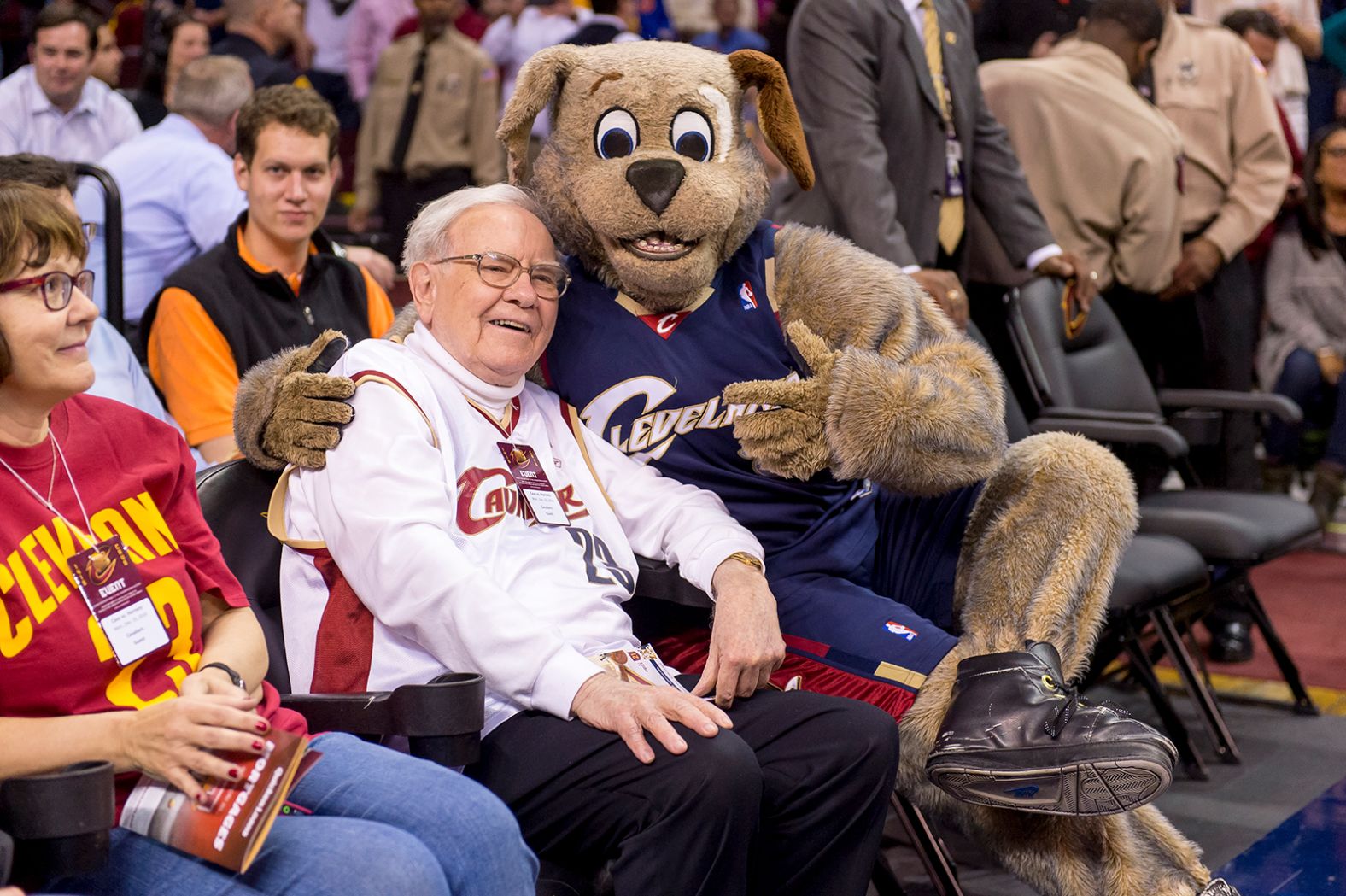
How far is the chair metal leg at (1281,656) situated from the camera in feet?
12.9

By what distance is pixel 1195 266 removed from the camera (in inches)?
191

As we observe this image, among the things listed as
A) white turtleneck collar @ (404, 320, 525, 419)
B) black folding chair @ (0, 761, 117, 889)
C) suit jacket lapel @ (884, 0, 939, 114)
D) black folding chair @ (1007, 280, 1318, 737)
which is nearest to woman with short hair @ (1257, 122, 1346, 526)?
black folding chair @ (1007, 280, 1318, 737)

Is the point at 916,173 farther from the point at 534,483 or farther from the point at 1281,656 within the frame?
the point at 534,483

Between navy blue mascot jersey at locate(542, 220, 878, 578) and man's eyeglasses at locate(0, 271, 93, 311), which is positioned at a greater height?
man's eyeglasses at locate(0, 271, 93, 311)

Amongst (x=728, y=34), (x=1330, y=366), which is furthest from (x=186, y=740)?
(x=728, y=34)

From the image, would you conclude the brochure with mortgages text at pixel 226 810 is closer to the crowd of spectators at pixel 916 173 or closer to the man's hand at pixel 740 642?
the crowd of spectators at pixel 916 173

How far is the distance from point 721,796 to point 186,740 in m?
0.67

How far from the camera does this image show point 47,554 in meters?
1.74

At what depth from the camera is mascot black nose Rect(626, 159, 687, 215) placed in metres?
2.47

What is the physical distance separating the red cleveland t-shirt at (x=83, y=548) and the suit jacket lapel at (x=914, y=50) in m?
2.44

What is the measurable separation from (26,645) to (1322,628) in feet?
13.5

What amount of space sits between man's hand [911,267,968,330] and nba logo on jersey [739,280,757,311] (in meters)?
0.81

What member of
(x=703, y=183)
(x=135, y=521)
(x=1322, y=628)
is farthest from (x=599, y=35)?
(x=135, y=521)

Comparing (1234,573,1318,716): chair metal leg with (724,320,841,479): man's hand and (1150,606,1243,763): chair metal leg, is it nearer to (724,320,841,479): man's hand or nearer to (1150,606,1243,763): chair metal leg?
(1150,606,1243,763): chair metal leg
